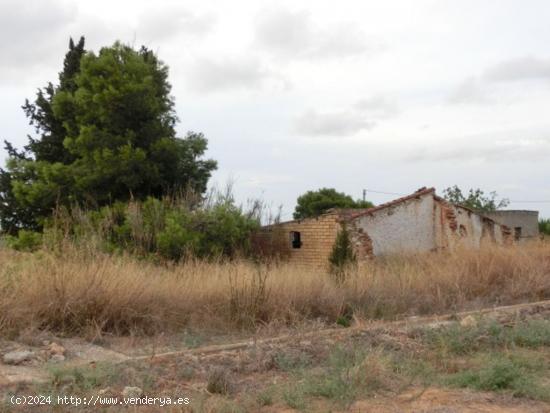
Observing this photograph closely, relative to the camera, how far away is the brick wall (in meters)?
19.1

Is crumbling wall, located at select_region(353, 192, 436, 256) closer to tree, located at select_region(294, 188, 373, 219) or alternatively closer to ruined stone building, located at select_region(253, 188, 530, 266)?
ruined stone building, located at select_region(253, 188, 530, 266)

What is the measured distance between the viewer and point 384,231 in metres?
19.6

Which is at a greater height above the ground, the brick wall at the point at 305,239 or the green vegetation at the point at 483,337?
the brick wall at the point at 305,239

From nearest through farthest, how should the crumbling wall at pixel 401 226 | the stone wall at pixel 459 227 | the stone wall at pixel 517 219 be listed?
1. the crumbling wall at pixel 401 226
2. the stone wall at pixel 459 227
3. the stone wall at pixel 517 219

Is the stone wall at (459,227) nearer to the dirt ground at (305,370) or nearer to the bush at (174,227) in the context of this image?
the bush at (174,227)

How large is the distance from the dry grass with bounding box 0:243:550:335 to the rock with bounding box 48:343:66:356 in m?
0.62

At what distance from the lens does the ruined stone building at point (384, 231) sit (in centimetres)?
1900

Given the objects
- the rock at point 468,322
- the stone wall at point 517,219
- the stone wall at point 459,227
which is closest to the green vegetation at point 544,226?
the stone wall at point 517,219

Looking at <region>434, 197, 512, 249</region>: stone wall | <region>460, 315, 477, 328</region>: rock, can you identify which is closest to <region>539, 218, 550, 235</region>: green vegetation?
<region>434, 197, 512, 249</region>: stone wall

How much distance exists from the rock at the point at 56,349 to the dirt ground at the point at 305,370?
2cm

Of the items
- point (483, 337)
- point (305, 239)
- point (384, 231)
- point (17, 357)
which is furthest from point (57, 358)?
point (384, 231)

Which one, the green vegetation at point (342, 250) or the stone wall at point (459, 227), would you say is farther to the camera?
the stone wall at point (459, 227)

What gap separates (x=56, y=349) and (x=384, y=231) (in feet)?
45.4

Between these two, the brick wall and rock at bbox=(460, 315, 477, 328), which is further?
the brick wall
